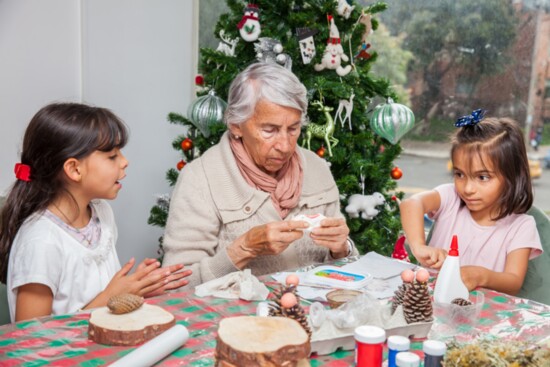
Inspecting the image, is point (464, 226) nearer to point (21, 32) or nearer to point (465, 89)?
point (465, 89)

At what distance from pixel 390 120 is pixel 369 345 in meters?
1.81

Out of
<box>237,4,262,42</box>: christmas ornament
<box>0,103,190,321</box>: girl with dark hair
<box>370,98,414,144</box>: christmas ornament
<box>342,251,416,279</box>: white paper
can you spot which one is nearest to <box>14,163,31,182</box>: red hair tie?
<box>0,103,190,321</box>: girl with dark hair

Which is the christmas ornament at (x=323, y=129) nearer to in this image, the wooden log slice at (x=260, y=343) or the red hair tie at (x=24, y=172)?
the red hair tie at (x=24, y=172)

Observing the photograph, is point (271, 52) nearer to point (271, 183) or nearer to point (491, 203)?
point (271, 183)

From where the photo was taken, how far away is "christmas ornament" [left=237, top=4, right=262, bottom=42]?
281 centimetres

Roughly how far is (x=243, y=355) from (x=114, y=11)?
2.79 metres

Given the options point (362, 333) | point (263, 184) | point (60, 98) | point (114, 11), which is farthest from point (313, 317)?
point (114, 11)

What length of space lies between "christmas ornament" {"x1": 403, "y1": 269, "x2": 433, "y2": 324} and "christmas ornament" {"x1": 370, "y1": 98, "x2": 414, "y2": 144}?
1502mm

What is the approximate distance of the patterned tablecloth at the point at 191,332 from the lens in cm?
127

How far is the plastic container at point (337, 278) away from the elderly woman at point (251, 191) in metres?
0.16

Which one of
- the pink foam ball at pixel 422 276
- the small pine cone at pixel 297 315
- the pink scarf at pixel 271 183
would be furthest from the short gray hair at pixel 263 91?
the small pine cone at pixel 297 315

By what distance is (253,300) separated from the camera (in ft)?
5.49

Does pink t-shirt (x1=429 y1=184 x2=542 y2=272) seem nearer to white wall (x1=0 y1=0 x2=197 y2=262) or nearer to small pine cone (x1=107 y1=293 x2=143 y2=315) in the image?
small pine cone (x1=107 y1=293 x2=143 y2=315)

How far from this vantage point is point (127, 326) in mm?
1337
